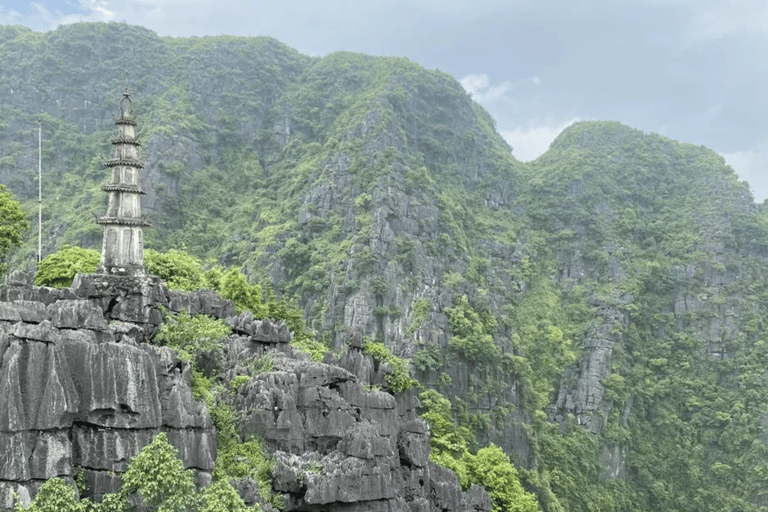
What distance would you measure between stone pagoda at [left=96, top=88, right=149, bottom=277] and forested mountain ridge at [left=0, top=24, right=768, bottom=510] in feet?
124

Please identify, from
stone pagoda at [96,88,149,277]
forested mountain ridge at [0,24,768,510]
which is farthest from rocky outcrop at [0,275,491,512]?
forested mountain ridge at [0,24,768,510]

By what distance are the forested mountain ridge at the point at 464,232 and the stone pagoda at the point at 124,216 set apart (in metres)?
37.7

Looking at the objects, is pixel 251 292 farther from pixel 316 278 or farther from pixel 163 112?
pixel 163 112

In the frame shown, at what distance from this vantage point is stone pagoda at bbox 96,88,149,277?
32.8 m

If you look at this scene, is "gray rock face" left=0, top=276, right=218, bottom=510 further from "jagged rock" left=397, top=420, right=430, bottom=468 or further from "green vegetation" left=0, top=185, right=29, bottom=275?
"green vegetation" left=0, top=185, right=29, bottom=275

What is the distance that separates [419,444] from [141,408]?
1408 centimetres

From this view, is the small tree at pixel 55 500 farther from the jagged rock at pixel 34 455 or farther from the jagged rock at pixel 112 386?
the jagged rock at pixel 112 386

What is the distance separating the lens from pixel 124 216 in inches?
1318

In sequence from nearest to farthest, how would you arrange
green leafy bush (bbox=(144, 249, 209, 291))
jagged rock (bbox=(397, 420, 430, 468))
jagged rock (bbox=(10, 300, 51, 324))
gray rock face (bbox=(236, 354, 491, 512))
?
1. jagged rock (bbox=(10, 300, 51, 324))
2. gray rock face (bbox=(236, 354, 491, 512))
3. jagged rock (bbox=(397, 420, 430, 468))
4. green leafy bush (bbox=(144, 249, 209, 291))

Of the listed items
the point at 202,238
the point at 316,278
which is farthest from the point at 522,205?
the point at 202,238

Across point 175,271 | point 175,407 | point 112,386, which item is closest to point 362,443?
point 175,407

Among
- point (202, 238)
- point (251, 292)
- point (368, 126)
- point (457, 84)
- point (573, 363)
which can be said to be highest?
point (457, 84)

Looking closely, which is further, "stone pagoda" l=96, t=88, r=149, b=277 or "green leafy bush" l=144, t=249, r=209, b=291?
"green leafy bush" l=144, t=249, r=209, b=291

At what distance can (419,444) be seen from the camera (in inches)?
1220
